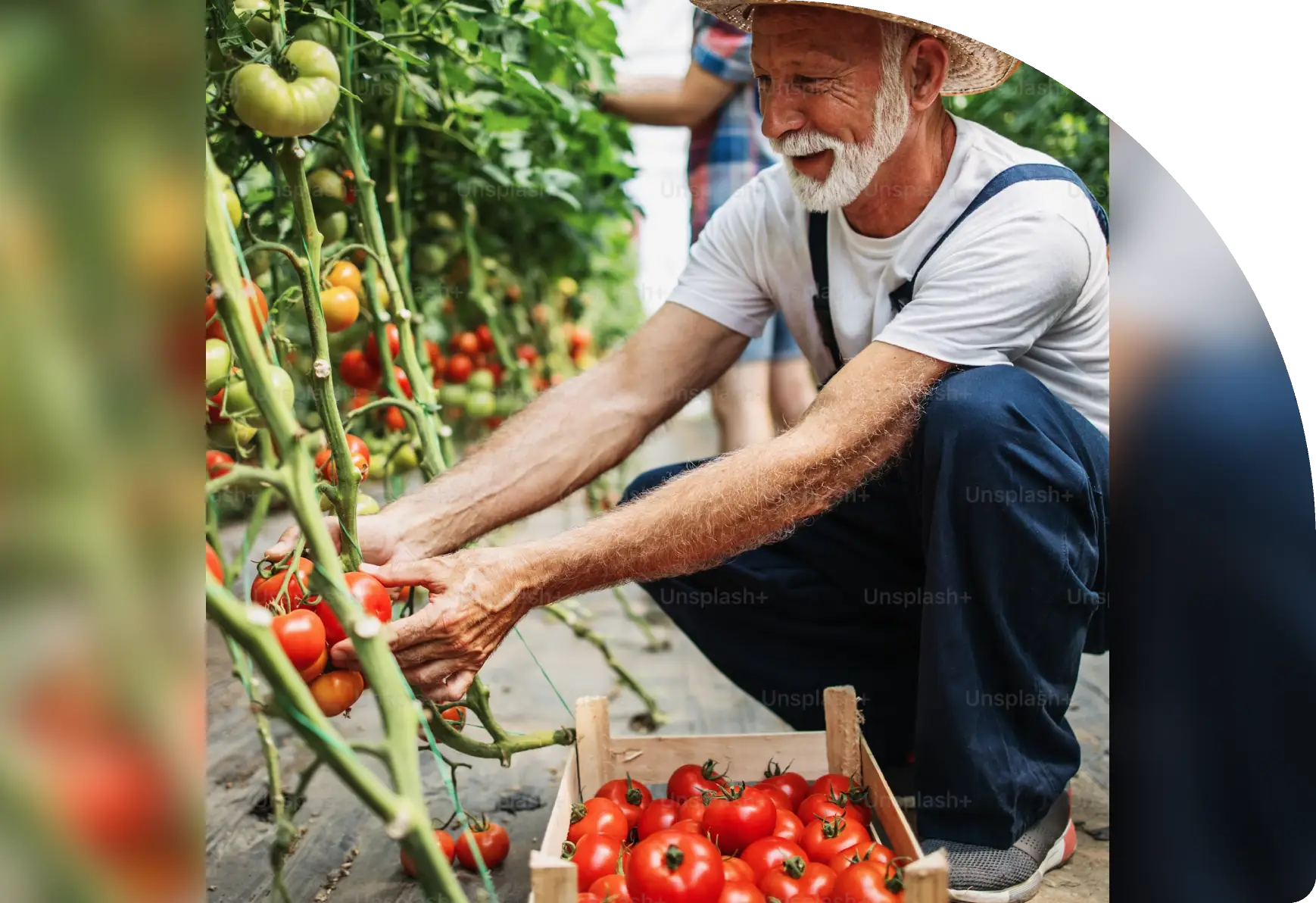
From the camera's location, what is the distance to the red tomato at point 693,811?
135 cm

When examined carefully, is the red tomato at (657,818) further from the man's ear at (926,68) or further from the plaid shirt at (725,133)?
the plaid shirt at (725,133)

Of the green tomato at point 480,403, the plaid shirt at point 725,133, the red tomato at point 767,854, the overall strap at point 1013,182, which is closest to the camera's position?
the red tomato at point 767,854

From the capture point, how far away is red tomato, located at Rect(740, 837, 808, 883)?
4.07 feet

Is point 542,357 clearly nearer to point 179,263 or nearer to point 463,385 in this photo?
point 463,385

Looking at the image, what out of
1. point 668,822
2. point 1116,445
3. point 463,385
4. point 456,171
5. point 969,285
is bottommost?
point 668,822

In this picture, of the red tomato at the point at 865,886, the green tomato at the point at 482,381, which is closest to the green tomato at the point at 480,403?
the green tomato at the point at 482,381

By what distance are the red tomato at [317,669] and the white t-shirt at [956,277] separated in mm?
837

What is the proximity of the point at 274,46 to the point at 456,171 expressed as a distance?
96cm

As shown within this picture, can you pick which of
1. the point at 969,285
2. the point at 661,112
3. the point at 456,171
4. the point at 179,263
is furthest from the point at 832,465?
the point at 661,112

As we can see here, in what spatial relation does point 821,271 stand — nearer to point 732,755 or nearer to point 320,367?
point 732,755

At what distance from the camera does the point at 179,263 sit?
2.15ft

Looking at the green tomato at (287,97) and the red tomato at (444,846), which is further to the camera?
the red tomato at (444,846)

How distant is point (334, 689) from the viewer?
1.12m

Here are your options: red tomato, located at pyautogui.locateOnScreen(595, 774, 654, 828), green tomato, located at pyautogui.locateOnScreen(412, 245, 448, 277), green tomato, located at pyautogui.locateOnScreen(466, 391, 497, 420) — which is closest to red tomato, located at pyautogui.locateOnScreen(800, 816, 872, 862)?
red tomato, located at pyautogui.locateOnScreen(595, 774, 654, 828)
